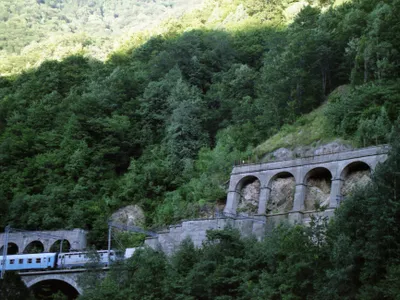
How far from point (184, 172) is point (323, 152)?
14.2 metres

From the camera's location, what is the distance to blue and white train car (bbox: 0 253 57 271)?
4941 cm

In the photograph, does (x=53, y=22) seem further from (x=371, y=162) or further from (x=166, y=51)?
(x=371, y=162)

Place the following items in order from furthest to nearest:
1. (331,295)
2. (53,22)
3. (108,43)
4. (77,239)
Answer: (53,22)
(108,43)
(77,239)
(331,295)

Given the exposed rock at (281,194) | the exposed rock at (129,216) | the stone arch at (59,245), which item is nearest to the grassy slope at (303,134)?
the exposed rock at (281,194)

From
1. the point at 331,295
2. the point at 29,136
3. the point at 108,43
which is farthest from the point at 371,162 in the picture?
Result: the point at 108,43

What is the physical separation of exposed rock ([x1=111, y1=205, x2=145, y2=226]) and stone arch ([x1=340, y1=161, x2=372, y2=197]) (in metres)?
17.9

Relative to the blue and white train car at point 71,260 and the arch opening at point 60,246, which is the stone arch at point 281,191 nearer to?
the blue and white train car at point 71,260

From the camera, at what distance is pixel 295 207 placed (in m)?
41.7

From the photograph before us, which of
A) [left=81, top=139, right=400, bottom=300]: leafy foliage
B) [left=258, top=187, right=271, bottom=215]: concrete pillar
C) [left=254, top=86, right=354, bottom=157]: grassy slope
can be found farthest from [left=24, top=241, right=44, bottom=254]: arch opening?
[left=258, top=187, right=271, bottom=215]: concrete pillar

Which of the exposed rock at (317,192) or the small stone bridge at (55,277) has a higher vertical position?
the exposed rock at (317,192)

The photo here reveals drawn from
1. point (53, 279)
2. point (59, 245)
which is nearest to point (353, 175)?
point (53, 279)

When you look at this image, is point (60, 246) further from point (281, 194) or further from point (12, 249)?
point (281, 194)

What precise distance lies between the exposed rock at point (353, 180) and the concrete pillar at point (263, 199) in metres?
5.31

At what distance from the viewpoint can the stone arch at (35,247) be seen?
53.5 m
